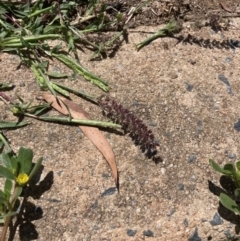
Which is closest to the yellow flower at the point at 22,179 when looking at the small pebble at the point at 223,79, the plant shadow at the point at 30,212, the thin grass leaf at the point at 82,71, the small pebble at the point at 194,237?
the plant shadow at the point at 30,212

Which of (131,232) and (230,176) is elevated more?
(230,176)

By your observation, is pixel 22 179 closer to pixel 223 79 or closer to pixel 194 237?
pixel 194 237

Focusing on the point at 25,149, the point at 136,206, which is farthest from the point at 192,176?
the point at 25,149

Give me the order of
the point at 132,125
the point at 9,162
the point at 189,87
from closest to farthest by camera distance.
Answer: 1. the point at 9,162
2. the point at 132,125
3. the point at 189,87

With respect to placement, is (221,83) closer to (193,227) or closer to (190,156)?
(190,156)

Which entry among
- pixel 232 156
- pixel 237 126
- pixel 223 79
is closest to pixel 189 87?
pixel 223 79

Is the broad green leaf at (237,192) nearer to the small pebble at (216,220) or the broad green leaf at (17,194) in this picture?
the small pebble at (216,220)
